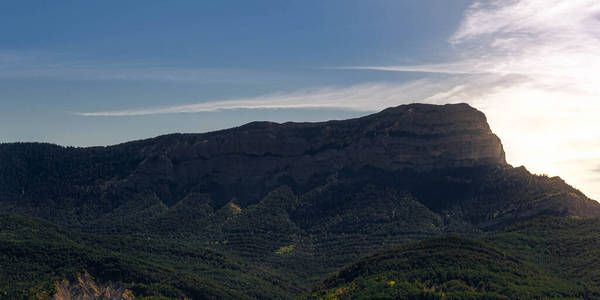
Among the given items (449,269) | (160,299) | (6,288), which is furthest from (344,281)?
(6,288)

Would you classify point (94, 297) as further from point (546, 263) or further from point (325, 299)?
point (546, 263)

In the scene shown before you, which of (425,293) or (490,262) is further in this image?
(490,262)

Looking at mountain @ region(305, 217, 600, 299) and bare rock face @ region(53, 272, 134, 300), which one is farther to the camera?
bare rock face @ region(53, 272, 134, 300)

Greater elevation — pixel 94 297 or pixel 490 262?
pixel 490 262

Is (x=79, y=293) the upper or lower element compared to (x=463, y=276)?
lower

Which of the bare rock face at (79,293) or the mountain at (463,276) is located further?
the bare rock face at (79,293)

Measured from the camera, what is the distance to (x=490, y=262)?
18438 cm

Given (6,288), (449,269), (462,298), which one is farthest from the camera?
(6,288)

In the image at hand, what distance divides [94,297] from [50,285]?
1233 cm

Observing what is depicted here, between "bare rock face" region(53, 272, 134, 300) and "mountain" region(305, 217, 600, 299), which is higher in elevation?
"mountain" region(305, 217, 600, 299)

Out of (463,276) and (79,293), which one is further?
(79,293)

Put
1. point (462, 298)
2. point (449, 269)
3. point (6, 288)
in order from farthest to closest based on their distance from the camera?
1. point (6, 288)
2. point (449, 269)
3. point (462, 298)

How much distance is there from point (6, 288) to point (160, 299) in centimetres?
4129

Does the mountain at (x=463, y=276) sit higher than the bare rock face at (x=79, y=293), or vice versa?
the mountain at (x=463, y=276)
